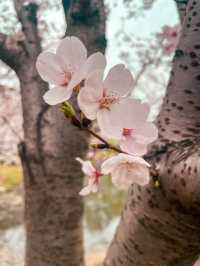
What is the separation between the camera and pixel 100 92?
38 centimetres

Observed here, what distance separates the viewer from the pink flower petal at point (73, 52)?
382mm

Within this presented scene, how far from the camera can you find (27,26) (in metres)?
1.48

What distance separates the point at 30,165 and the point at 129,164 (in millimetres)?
875

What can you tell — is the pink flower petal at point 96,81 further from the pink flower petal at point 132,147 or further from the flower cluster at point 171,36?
the flower cluster at point 171,36

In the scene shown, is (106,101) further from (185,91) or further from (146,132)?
(185,91)

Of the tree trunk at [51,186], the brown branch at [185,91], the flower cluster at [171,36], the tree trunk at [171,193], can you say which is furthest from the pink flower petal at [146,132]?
the flower cluster at [171,36]

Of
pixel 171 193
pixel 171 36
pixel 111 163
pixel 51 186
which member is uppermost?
pixel 171 36

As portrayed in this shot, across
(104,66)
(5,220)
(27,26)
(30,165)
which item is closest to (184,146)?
(104,66)

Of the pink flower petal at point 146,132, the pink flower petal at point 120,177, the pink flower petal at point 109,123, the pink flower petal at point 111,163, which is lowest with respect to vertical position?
the pink flower petal at point 120,177

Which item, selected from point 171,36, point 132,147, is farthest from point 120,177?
point 171,36

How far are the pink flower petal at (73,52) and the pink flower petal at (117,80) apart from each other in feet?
0.11

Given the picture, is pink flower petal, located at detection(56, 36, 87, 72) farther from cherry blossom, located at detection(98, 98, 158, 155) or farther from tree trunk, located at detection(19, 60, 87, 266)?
tree trunk, located at detection(19, 60, 87, 266)

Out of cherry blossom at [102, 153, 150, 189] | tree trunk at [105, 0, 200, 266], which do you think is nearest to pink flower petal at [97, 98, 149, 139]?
cherry blossom at [102, 153, 150, 189]

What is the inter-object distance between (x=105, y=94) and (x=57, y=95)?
5cm
